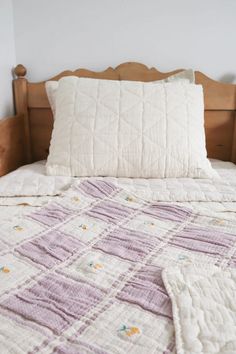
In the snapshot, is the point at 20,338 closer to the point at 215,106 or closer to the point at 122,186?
the point at 122,186

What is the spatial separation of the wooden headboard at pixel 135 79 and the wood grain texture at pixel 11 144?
Result: 4cm

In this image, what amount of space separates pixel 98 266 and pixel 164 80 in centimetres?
100

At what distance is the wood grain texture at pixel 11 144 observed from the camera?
4.46 feet

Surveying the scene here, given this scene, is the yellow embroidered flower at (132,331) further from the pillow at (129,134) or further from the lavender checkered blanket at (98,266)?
the pillow at (129,134)

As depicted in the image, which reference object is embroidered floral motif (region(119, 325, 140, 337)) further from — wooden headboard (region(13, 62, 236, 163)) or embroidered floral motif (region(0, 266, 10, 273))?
wooden headboard (region(13, 62, 236, 163))

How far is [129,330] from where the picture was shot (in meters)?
0.51

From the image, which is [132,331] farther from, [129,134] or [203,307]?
[129,134]

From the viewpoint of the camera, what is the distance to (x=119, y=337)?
495 mm

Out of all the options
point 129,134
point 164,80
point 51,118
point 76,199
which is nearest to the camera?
point 76,199

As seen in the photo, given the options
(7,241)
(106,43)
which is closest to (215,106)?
(106,43)

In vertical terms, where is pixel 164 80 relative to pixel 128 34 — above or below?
below

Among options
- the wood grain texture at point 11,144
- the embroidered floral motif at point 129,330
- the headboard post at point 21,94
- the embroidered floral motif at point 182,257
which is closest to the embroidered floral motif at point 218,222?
the embroidered floral motif at point 182,257

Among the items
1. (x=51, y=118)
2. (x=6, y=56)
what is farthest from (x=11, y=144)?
(x=6, y=56)

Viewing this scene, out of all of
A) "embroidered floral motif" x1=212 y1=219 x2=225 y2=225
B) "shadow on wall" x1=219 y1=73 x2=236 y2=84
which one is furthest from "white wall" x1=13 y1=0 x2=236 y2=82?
"embroidered floral motif" x1=212 y1=219 x2=225 y2=225
